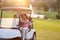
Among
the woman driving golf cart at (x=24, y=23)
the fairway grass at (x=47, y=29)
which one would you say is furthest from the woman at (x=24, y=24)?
the fairway grass at (x=47, y=29)

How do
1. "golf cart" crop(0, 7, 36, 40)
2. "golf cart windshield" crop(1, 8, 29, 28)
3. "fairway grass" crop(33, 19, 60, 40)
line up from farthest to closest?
"fairway grass" crop(33, 19, 60, 40)
"golf cart windshield" crop(1, 8, 29, 28)
"golf cart" crop(0, 7, 36, 40)

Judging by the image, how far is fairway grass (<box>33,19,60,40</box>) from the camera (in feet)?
13.3

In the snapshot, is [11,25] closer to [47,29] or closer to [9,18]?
[9,18]

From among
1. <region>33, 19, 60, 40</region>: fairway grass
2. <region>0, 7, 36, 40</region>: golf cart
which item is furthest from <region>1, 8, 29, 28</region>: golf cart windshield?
<region>33, 19, 60, 40</region>: fairway grass

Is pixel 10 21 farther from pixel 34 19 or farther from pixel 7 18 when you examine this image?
pixel 34 19

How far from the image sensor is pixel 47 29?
4.12 metres

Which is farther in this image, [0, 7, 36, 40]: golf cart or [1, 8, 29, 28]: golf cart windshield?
[1, 8, 29, 28]: golf cart windshield

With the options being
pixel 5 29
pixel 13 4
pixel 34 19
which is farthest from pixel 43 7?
pixel 5 29

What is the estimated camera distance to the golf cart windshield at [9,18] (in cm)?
358

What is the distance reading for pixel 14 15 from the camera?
3.85 meters

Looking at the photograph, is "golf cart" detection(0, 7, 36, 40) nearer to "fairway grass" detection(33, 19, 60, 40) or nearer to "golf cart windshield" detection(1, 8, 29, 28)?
"golf cart windshield" detection(1, 8, 29, 28)

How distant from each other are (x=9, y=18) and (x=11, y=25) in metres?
0.27

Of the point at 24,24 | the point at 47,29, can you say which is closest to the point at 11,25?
the point at 24,24

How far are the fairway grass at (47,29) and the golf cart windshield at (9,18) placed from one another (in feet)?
1.16
